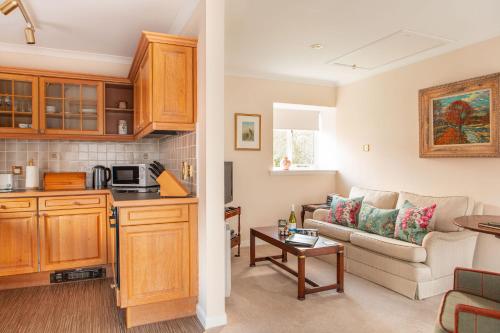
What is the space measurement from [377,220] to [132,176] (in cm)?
280

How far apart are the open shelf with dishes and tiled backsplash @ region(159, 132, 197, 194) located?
1.54ft

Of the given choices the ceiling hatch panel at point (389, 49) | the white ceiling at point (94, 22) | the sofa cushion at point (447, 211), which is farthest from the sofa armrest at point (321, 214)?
the white ceiling at point (94, 22)

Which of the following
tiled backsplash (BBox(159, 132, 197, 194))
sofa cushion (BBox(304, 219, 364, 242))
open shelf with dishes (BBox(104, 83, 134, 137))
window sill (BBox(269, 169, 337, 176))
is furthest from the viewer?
window sill (BBox(269, 169, 337, 176))

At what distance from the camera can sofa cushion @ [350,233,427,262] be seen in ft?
10.1

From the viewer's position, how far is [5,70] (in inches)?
141

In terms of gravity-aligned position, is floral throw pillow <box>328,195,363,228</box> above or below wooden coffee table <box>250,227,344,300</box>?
above

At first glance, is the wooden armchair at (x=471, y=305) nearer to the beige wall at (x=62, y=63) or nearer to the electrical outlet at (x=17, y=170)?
the beige wall at (x=62, y=63)

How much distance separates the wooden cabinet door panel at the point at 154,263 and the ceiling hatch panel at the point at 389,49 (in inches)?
111

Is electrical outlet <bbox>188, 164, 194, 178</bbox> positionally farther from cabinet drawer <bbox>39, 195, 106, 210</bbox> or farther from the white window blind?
the white window blind

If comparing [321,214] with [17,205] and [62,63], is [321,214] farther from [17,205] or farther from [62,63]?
[62,63]

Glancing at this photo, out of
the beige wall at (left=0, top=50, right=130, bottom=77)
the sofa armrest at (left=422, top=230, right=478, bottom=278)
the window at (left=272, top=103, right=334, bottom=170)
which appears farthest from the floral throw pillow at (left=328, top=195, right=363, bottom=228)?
the beige wall at (left=0, top=50, right=130, bottom=77)

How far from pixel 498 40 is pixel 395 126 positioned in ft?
4.82

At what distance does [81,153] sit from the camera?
414cm

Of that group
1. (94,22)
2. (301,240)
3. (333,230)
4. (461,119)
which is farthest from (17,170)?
(461,119)
